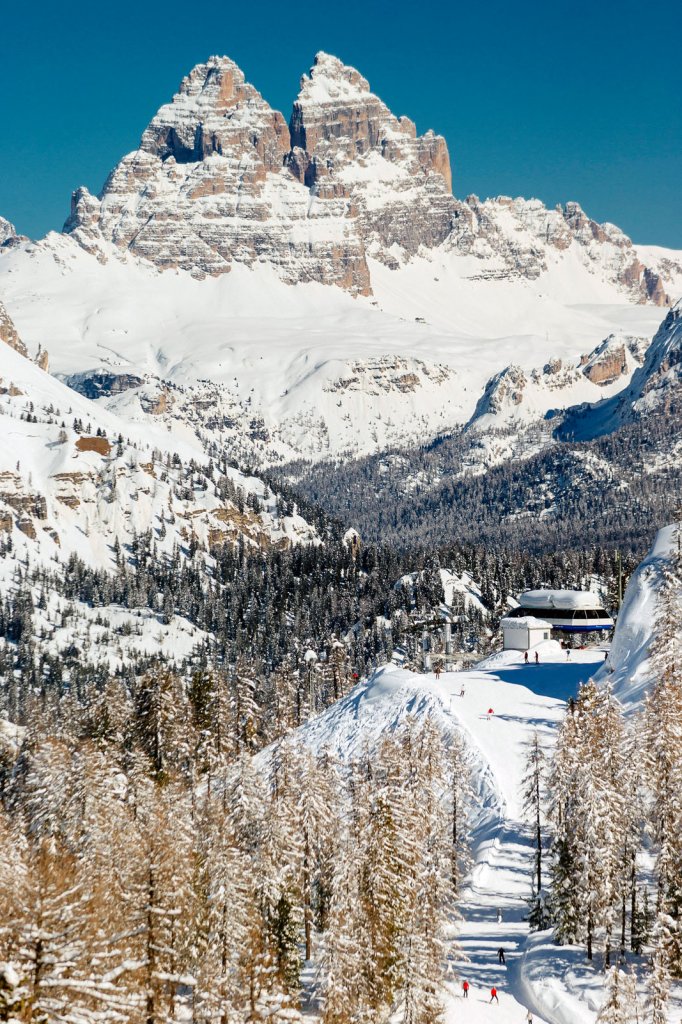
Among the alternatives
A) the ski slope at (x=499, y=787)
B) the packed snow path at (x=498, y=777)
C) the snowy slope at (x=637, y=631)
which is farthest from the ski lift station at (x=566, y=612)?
the snowy slope at (x=637, y=631)

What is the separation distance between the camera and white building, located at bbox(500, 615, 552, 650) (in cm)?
14788

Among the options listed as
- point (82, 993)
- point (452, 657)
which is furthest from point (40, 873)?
point (452, 657)

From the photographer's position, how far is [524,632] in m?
148

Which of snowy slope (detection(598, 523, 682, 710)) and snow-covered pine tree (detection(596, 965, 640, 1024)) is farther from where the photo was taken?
snowy slope (detection(598, 523, 682, 710))

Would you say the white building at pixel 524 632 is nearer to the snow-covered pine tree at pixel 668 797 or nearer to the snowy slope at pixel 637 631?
the snowy slope at pixel 637 631

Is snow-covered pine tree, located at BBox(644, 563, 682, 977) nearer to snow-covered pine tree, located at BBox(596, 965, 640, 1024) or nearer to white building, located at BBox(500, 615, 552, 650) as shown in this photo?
snow-covered pine tree, located at BBox(596, 965, 640, 1024)

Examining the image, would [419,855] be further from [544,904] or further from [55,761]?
[55,761]

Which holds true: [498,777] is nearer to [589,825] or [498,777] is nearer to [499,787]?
[499,787]

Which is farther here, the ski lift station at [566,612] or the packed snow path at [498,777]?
the ski lift station at [566,612]

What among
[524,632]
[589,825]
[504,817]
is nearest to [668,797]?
[589,825]

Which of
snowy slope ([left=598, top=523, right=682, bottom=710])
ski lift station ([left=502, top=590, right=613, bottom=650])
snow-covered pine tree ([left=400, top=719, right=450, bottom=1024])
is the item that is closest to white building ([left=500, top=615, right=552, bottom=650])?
ski lift station ([left=502, top=590, right=613, bottom=650])

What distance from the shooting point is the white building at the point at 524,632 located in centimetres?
14788

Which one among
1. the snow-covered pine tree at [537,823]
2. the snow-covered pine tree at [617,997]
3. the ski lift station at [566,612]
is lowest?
the snow-covered pine tree at [617,997]

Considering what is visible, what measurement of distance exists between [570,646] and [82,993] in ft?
398
